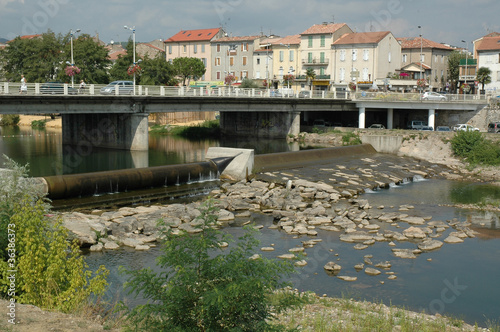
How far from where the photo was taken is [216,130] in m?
81.7

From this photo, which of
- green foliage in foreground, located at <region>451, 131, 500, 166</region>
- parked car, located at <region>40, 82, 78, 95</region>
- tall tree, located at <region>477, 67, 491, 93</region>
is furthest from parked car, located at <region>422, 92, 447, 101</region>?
parked car, located at <region>40, 82, 78, 95</region>

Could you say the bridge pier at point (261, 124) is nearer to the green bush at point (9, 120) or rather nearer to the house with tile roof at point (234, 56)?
the house with tile roof at point (234, 56)

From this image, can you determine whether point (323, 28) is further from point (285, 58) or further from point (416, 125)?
point (416, 125)

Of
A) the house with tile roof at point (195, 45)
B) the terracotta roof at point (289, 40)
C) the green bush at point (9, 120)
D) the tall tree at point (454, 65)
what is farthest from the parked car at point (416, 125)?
the green bush at point (9, 120)

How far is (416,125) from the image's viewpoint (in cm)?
6981

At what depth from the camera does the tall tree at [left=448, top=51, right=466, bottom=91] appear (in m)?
101

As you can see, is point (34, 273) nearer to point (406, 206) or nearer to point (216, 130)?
point (406, 206)

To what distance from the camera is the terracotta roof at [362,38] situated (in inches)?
3679

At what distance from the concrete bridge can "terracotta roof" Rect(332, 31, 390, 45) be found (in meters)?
16.5

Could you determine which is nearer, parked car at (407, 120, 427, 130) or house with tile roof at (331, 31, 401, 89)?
parked car at (407, 120, 427, 130)

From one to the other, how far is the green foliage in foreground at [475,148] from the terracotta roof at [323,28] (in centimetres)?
4906

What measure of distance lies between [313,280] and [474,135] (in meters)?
39.0

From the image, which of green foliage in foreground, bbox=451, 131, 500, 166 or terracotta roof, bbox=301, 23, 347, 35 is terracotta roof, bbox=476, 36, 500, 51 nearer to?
terracotta roof, bbox=301, 23, 347, 35

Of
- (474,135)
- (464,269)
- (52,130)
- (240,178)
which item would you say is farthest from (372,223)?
(52,130)
